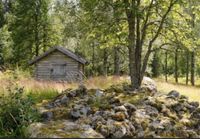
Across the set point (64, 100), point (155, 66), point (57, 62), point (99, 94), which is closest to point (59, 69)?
point (57, 62)

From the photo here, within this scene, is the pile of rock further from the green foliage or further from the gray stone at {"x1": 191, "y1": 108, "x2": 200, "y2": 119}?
the green foliage

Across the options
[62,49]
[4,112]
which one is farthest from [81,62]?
[4,112]

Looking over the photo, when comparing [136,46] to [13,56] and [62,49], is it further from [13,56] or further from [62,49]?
[13,56]

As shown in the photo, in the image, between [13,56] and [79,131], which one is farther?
[13,56]

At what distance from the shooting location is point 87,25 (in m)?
20.0

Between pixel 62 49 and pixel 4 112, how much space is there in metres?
20.0

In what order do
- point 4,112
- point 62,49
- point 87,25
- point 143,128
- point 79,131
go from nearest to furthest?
point 79,131 → point 143,128 → point 4,112 → point 87,25 → point 62,49

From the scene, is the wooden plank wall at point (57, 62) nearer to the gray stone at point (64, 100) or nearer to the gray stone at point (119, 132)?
the gray stone at point (64, 100)

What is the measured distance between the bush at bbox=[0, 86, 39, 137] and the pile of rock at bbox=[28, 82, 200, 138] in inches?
40.4

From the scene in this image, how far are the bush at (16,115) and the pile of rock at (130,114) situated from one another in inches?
40.4

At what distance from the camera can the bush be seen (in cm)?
1064

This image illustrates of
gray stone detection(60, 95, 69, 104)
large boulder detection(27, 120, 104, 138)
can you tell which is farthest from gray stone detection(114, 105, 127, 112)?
gray stone detection(60, 95, 69, 104)

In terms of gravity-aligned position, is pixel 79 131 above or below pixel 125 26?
below

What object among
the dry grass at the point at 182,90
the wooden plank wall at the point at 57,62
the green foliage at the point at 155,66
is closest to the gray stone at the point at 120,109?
the dry grass at the point at 182,90
